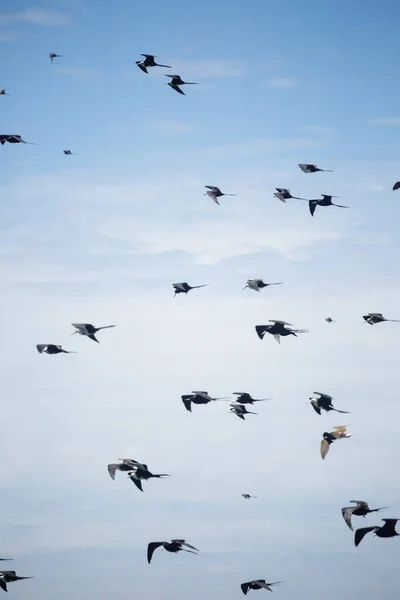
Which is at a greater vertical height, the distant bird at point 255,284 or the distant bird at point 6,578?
the distant bird at point 255,284

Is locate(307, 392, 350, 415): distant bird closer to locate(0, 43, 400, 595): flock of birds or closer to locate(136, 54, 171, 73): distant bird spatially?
locate(0, 43, 400, 595): flock of birds

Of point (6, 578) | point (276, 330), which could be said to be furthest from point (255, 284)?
point (6, 578)

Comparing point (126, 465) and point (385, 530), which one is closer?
point (385, 530)

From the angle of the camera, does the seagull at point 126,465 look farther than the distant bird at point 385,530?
Yes

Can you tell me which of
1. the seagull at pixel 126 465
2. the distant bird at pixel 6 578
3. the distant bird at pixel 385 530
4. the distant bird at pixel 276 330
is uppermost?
the distant bird at pixel 276 330

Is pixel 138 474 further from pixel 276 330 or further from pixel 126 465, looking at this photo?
pixel 276 330

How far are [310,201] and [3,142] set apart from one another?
2591 cm

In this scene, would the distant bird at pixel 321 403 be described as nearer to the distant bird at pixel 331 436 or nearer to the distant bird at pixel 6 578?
the distant bird at pixel 331 436

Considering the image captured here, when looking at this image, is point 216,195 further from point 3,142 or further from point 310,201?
point 3,142

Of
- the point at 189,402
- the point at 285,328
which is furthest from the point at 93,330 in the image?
the point at 285,328

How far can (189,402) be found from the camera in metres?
64.1

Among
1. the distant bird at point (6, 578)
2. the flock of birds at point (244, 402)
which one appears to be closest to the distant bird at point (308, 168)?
the flock of birds at point (244, 402)

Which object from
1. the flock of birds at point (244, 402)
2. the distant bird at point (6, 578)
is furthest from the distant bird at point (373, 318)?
the distant bird at point (6, 578)

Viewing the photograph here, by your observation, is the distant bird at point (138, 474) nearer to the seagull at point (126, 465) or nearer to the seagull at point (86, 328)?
the seagull at point (126, 465)
